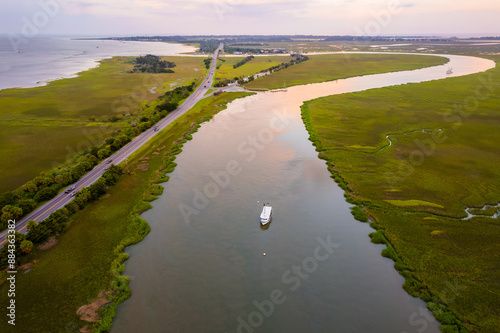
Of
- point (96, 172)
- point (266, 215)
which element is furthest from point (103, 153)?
point (266, 215)

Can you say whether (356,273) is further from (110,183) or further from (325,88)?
(325,88)

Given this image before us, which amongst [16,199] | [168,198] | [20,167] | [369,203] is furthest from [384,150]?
[20,167]

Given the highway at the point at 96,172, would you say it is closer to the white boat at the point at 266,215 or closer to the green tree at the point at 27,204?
the green tree at the point at 27,204

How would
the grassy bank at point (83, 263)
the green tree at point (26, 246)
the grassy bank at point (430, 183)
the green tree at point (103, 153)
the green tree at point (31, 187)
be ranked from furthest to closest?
the green tree at point (103, 153) < the green tree at point (31, 187) < the green tree at point (26, 246) < the grassy bank at point (430, 183) < the grassy bank at point (83, 263)

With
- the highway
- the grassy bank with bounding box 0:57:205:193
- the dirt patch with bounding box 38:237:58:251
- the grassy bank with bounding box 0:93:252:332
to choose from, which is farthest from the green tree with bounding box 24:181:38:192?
the dirt patch with bounding box 38:237:58:251

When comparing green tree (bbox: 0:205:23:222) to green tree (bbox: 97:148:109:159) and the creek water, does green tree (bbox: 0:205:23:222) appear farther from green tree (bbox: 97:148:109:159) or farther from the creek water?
green tree (bbox: 97:148:109:159)

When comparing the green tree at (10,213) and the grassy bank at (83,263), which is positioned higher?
the green tree at (10,213)

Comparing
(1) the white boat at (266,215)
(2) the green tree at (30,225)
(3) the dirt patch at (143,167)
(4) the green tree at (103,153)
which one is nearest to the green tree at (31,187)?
(2) the green tree at (30,225)
